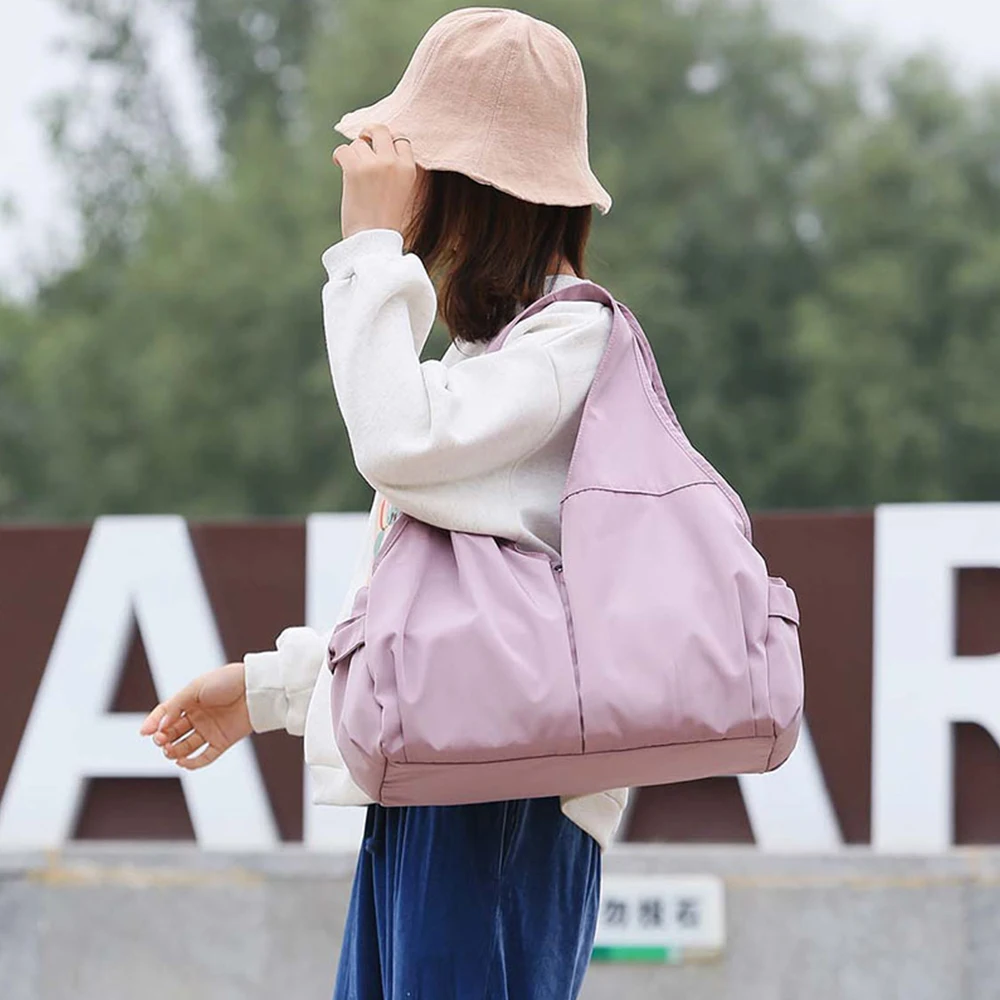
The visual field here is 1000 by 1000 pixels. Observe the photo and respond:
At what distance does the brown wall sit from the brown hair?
2.49 meters

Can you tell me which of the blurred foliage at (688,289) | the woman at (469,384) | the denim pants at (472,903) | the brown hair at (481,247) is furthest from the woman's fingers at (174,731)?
the blurred foliage at (688,289)

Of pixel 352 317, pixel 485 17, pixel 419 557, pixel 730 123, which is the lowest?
pixel 419 557

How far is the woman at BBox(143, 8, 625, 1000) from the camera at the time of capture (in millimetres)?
1598

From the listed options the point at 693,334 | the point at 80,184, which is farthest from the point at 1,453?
the point at 693,334

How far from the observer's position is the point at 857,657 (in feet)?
13.8

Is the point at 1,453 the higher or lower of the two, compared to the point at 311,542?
higher

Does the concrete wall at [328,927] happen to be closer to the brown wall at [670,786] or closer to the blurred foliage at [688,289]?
the brown wall at [670,786]

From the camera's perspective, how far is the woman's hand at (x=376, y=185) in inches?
66.7

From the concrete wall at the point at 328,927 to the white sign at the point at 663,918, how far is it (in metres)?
0.04

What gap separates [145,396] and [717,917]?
2456cm

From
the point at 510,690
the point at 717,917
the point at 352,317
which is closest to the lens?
the point at 510,690

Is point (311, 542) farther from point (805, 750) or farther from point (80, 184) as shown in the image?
point (80, 184)

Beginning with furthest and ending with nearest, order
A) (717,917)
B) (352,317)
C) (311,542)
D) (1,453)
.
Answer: (1,453) → (311,542) → (717,917) → (352,317)

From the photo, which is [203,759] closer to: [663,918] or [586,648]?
[586,648]
